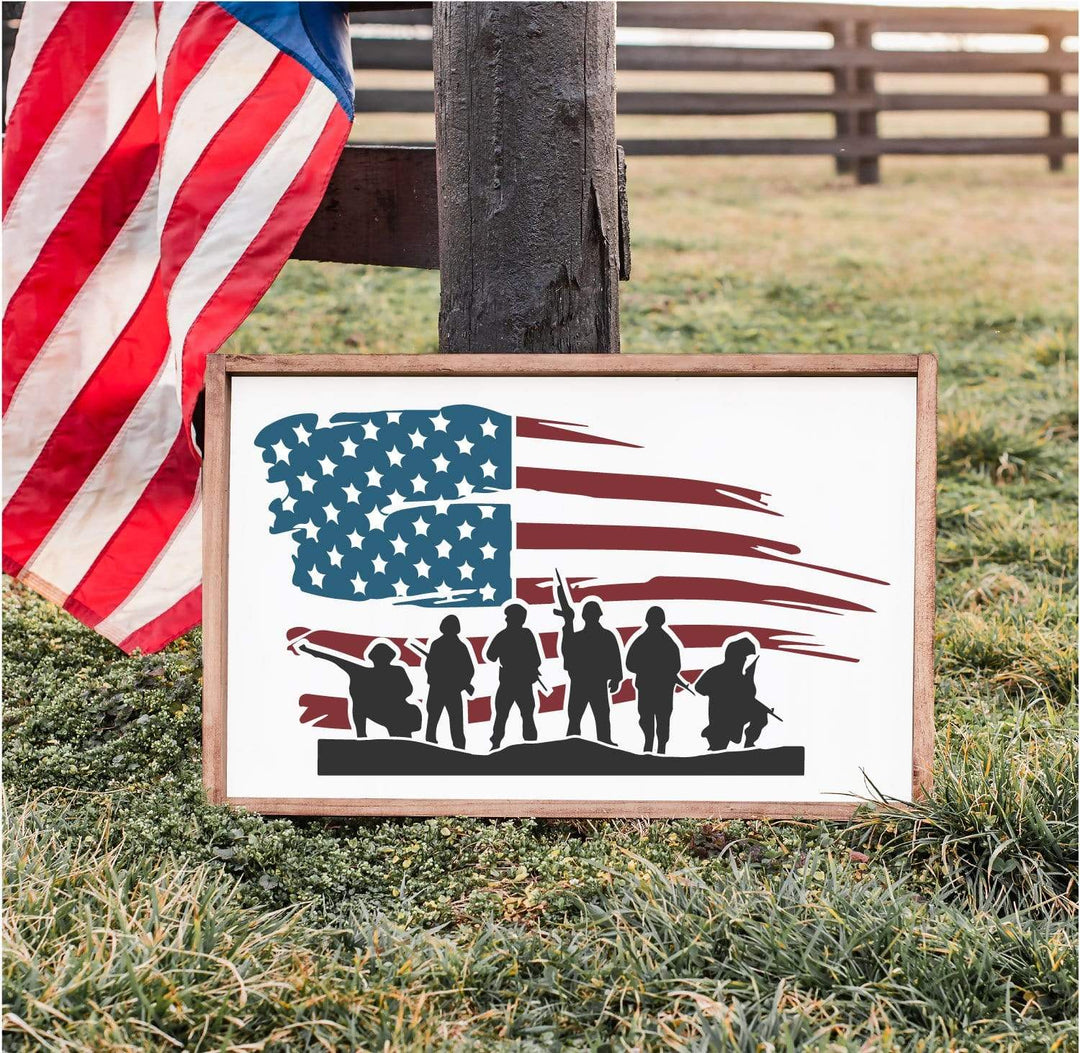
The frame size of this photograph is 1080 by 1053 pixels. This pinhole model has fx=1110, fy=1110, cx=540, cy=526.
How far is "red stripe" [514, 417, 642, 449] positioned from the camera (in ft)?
7.63

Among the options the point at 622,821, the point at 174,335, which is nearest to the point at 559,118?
the point at 174,335

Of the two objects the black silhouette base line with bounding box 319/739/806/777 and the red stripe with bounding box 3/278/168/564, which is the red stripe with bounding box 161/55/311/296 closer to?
the red stripe with bounding box 3/278/168/564

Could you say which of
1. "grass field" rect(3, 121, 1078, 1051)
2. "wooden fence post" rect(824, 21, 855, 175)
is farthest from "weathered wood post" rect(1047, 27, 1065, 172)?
"grass field" rect(3, 121, 1078, 1051)

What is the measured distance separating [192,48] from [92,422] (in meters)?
0.92

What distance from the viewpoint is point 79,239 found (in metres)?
2.72

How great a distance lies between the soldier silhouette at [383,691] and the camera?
2.32m

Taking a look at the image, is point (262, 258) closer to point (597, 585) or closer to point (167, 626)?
point (167, 626)

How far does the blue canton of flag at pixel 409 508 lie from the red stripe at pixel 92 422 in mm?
669

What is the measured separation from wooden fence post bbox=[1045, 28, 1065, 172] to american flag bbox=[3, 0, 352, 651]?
10.5 meters

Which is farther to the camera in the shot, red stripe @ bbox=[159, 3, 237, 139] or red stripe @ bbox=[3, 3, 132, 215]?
red stripe @ bbox=[3, 3, 132, 215]

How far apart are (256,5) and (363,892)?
6.41ft

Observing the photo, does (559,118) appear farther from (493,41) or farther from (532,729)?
(532,729)

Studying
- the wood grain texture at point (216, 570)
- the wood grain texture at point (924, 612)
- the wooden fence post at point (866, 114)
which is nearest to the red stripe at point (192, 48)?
the wood grain texture at point (216, 570)

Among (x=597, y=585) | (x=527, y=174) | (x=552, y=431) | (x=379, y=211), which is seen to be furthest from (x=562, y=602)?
(x=379, y=211)
